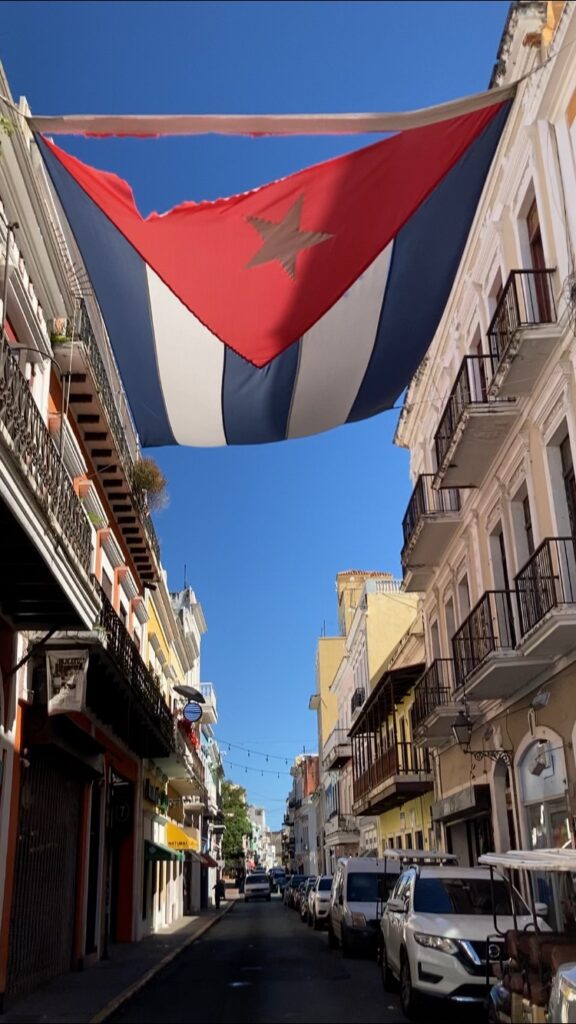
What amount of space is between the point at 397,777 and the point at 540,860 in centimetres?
1807

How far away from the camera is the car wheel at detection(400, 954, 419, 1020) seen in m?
10.2

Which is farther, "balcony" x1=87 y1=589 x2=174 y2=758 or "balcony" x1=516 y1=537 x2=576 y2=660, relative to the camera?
"balcony" x1=87 y1=589 x2=174 y2=758

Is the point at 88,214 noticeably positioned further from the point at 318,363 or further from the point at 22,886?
the point at 22,886

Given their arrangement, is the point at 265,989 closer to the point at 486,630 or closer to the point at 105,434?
the point at 486,630

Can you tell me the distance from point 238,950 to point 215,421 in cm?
1491

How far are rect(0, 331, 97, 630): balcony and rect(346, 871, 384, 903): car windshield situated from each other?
32.4 feet

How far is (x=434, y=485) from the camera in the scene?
17.5 metres

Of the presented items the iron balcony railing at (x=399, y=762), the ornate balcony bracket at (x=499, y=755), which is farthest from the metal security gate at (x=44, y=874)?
the iron balcony railing at (x=399, y=762)

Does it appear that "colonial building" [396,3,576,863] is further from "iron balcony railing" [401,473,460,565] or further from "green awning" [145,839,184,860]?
"green awning" [145,839,184,860]

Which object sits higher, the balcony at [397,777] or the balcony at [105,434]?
the balcony at [105,434]

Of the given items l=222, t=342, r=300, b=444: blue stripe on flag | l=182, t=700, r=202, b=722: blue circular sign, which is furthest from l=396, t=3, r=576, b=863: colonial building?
l=182, t=700, r=202, b=722: blue circular sign

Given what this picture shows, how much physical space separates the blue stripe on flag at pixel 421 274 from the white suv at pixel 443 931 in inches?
212

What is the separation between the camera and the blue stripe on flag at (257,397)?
8.93m

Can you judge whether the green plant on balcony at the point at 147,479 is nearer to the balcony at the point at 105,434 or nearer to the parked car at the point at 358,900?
the balcony at the point at 105,434
